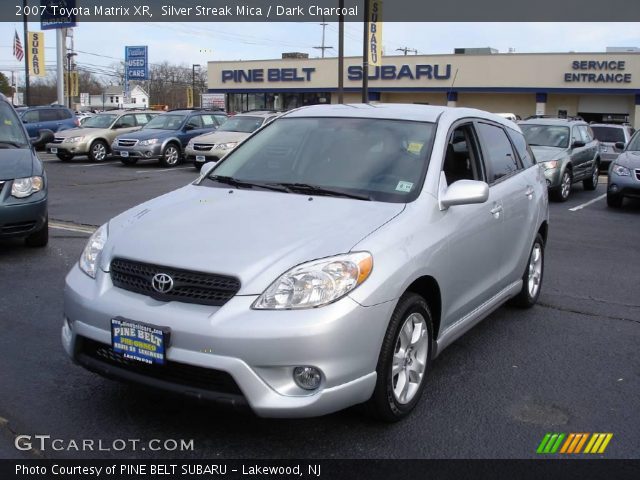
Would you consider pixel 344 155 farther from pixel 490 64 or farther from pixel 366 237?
pixel 490 64

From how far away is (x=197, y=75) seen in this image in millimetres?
91875

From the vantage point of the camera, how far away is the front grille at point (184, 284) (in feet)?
10.3

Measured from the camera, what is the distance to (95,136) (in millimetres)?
20875

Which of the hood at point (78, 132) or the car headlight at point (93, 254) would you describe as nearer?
the car headlight at point (93, 254)

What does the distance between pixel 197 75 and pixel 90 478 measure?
93203mm

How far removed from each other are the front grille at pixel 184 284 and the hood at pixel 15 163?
4.50 meters

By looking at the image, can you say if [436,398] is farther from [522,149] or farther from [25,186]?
[25,186]

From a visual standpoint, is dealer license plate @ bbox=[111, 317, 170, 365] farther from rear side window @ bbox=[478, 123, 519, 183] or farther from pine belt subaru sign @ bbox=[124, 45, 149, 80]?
pine belt subaru sign @ bbox=[124, 45, 149, 80]

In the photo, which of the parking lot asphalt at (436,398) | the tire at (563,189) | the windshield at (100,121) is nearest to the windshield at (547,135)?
the tire at (563,189)

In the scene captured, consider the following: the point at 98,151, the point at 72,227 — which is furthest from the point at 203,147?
the point at 72,227

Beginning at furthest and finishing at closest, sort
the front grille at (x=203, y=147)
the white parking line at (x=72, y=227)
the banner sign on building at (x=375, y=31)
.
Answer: the banner sign on building at (x=375, y=31) → the front grille at (x=203, y=147) → the white parking line at (x=72, y=227)

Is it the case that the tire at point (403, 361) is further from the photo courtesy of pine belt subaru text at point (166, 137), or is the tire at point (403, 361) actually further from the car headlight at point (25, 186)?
the photo courtesy of pine belt subaru text at point (166, 137)

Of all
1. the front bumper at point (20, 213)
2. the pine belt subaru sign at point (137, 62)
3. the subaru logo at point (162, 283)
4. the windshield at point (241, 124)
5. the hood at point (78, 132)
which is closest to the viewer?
the subaru logo at point (162, 283)

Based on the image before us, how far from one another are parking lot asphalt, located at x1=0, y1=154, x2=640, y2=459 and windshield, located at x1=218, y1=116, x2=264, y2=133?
1348cm
